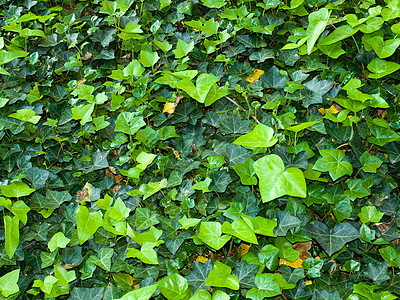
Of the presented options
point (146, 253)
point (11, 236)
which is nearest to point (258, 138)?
point (146, 253)

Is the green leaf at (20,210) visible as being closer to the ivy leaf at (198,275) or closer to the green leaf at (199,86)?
the ivy leaf at (198,275)

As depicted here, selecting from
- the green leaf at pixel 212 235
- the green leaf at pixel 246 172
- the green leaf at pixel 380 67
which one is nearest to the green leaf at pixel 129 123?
the green leaf at pixel 246 172

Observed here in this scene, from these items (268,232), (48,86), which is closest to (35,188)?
(48,86)

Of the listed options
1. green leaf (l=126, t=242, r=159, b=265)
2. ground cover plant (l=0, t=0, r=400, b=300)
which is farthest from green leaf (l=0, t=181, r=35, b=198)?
green leaf (l=126, t=242, r=159, b=265)

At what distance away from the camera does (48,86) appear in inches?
101

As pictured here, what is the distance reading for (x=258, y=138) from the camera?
1.67m

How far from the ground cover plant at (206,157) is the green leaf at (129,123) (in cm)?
1

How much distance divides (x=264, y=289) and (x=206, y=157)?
777 millimetres

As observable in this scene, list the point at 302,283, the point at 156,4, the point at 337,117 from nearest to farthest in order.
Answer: the point at 302,283 → the point at 337,117 → the point at 156,4

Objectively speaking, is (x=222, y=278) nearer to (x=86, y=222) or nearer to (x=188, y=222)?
(x=188, y=222)

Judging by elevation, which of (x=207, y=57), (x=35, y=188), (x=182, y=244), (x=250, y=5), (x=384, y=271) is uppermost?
(x=250, y=5)

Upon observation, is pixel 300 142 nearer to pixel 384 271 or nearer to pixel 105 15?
pixel 384 271

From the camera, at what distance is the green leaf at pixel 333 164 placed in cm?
175

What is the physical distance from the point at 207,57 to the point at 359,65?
3.25 ft
